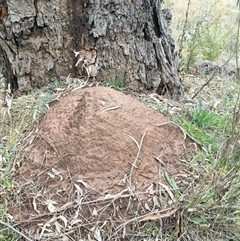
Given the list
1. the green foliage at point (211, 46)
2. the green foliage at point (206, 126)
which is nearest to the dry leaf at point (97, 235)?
the green foliage at point (206, 126)

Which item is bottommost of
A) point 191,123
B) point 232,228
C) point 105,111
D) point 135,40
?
point 232,228

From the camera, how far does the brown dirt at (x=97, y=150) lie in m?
2.17

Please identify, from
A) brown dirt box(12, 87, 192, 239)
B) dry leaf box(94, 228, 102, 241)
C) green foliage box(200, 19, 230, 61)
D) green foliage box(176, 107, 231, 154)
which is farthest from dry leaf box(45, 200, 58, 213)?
green foliage box(200, 19, 230, 61)

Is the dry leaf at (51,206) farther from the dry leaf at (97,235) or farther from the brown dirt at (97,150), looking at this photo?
the dry leaf at (97,235)

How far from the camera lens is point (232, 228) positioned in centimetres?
210

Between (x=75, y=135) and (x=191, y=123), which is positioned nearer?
(x=75, y=135)

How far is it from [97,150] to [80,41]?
1.00 m

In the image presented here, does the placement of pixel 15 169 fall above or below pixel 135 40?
below

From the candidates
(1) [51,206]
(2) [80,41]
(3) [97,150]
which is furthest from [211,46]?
(1) [51,206]

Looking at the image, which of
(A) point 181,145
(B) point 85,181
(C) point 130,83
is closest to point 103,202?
(B) point 85,181

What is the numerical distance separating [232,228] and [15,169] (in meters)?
1.13

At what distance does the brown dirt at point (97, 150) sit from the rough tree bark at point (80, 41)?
1.74 ft

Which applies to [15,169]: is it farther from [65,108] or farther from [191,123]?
[191,123]

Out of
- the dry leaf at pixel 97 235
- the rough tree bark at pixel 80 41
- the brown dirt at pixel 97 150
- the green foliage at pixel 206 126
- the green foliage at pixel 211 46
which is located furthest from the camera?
the green foliage at pixel 211 46
